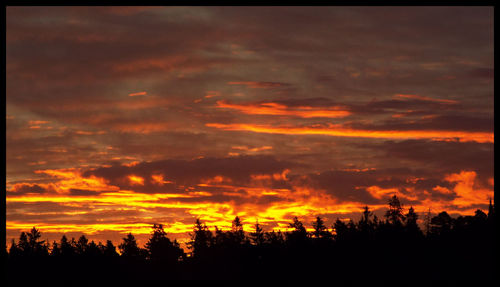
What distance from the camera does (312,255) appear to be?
504ft

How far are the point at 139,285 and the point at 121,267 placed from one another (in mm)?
19685

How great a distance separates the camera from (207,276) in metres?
160

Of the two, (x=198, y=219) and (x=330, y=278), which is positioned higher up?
(x=198, y=219)

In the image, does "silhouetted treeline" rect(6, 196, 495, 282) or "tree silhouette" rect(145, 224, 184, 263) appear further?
"tree silhouette" rect(145, 224, 184, 263)

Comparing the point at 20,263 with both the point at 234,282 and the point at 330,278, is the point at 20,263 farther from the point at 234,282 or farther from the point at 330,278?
the point at 330,278

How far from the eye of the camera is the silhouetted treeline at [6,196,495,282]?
13988cm

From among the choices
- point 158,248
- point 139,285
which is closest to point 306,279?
point 139,285

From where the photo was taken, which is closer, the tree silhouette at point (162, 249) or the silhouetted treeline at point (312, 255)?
the silhouetted treeline at point (312, 255)

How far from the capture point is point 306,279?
146 meters

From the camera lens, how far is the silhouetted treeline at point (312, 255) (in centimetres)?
13988
